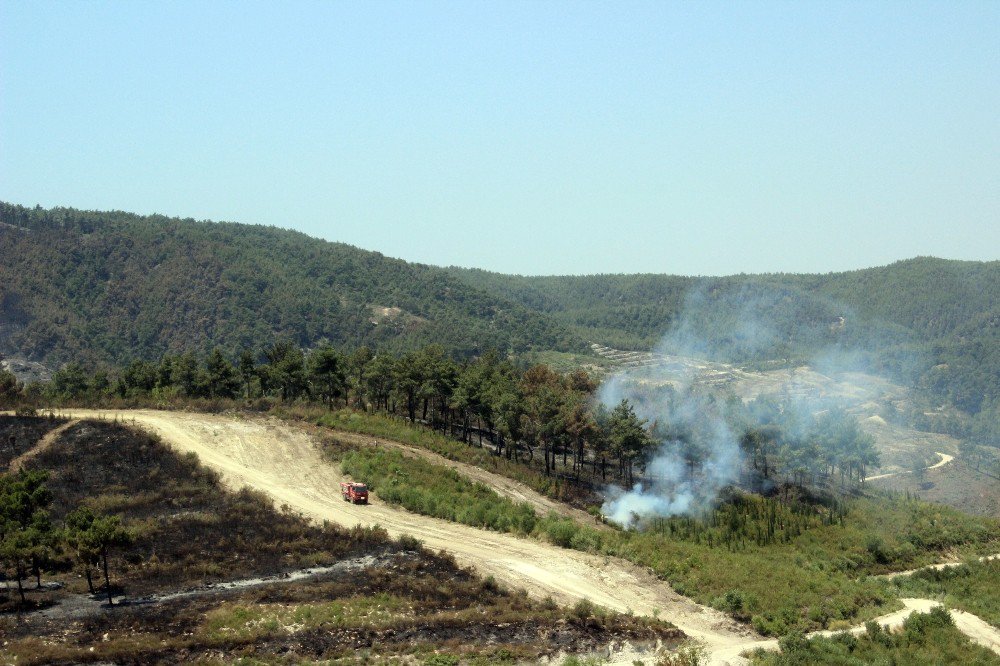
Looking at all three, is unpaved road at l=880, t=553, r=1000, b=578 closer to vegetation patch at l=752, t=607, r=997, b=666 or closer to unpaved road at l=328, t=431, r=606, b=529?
vegetation patch at l=752, t=607, r=997, b=666

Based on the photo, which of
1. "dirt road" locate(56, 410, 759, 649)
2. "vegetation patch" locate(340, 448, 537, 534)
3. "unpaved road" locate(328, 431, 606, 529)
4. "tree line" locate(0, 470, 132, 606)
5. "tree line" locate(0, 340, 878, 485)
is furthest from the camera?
"tree line" locate(0, 340, 878, 485)

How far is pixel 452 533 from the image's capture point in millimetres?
55375

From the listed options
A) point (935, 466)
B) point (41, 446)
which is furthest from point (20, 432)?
point (935, 466)

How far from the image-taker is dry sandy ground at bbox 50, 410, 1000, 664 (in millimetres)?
43406

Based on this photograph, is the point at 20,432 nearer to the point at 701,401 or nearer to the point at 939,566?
the point at 701,401

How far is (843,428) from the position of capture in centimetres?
8375

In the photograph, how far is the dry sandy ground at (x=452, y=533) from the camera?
43.4m

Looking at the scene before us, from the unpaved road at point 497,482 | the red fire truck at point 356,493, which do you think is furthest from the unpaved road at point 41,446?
the red fire truck at point 356,493

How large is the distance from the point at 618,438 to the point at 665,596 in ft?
89.8

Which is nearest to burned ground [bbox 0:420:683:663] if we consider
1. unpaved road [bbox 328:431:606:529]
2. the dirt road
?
the dirt road

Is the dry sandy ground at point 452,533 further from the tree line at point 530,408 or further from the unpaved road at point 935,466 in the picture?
the unpaved road at point 935,466

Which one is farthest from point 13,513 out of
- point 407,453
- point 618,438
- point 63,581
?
point 618,438

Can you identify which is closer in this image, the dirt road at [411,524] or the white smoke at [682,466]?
the dirt road at [411,524]

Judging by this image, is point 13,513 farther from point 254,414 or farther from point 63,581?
point 254,414
